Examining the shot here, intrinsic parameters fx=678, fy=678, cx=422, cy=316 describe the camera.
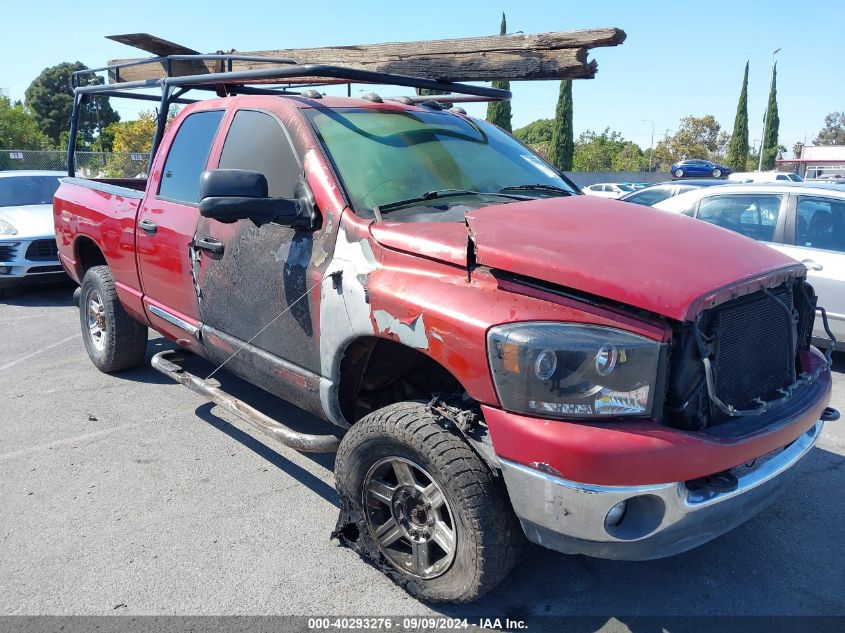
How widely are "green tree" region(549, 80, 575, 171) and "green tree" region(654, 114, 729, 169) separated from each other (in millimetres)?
14829

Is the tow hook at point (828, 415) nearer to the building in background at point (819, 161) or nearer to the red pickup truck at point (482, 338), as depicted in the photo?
the red pickup truck at point (482, 338)

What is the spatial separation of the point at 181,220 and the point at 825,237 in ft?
17.8

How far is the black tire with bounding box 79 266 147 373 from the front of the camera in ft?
17.2

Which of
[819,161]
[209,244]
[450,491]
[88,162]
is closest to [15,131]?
[88,162]

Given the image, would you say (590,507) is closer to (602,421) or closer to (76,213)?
(602,421)

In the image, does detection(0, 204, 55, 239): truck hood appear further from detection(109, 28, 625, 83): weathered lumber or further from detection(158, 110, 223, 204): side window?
detection(109, 28, 625, 83): weathered lumber

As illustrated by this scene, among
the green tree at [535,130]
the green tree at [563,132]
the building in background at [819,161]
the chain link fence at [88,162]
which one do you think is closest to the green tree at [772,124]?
the building in background at [819,161]

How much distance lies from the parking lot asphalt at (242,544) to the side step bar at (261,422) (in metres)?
0.48

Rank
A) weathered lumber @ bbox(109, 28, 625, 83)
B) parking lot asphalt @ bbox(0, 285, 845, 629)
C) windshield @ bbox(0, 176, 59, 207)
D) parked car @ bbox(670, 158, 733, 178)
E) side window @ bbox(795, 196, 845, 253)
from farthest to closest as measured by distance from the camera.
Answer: parked car @ bbox(670, 158, 733, 178), windshield @ bbox(0, 176, 59, 207), side window @ bbox(795, 196, 845, 253), weathered lumber @ bbox(109, 28, 625, 83), parking lot asphalt @ bbox(0, 285, 845, 629)

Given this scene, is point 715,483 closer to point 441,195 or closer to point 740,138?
point 441,195

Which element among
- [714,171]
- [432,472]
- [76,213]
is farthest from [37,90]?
[432,472]

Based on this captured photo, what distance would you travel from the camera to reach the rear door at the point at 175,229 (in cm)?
407

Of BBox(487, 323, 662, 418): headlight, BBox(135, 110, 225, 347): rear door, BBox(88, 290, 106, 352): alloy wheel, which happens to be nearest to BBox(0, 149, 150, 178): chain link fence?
BBox(88, 290, 106, 352): alloy wheel

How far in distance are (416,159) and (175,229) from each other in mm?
1646
